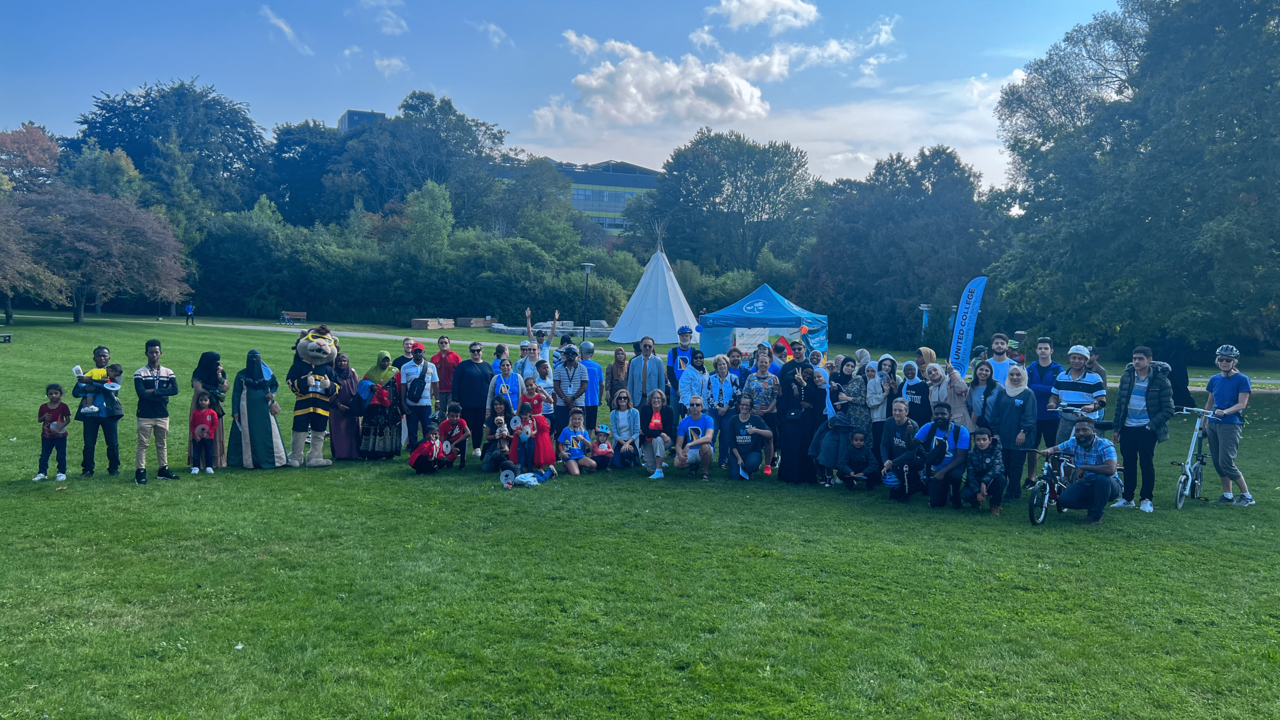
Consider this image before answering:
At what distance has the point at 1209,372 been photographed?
27938mm

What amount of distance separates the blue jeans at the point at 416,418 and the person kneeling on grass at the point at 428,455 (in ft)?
1.89

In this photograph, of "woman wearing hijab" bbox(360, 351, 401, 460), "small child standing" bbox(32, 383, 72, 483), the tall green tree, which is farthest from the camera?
the tall green tree

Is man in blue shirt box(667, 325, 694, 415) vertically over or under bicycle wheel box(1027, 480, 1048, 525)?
over

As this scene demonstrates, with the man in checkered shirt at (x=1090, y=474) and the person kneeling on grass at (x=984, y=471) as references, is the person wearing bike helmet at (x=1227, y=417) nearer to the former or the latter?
the man in checkered shirt at (x=1090, y=474)

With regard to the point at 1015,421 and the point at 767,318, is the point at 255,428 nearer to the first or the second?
the point at 1015,421

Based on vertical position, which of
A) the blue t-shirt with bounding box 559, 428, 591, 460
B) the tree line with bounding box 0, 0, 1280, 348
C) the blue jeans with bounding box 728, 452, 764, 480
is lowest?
the blue jeans with bounding box 728, 452, 764, 480

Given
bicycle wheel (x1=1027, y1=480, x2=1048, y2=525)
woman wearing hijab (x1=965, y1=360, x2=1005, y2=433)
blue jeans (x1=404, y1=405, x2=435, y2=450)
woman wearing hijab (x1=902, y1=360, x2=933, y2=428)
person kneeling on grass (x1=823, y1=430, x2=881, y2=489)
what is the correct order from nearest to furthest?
1. bicycle wheel (x1=1027, y1=480, x2=1048, y2=525)
2. woman wearing hijab (x1=965, y1=360, x2=1005, y2=433)
3. person kneeling on grass (x1=823, y1=430, x2=881, y2=489)
4. woman wearing hijab (x1=902, y1=360, x2=933, y2=428)
5. blue jeans (x1=404, y1=405, x2=435, y2=450)

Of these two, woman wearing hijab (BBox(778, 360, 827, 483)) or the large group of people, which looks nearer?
the large group of people

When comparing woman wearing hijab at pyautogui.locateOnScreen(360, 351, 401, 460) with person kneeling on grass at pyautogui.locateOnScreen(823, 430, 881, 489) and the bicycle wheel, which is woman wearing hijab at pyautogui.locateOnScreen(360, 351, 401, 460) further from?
the bicycle wheel

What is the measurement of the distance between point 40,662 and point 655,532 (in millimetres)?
4565

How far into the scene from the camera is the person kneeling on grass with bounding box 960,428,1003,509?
8.34 metres

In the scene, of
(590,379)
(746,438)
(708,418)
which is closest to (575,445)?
(590,379)

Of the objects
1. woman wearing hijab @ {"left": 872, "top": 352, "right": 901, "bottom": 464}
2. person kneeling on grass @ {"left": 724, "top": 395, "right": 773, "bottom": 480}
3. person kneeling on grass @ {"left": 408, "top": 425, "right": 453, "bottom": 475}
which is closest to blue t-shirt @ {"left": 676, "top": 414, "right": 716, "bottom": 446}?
person kneeling on grass @ {"left": 724, "top": 395, "right": 773, "bottom": 480}

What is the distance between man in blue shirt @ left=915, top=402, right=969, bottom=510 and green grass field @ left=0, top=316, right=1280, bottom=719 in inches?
9.2
